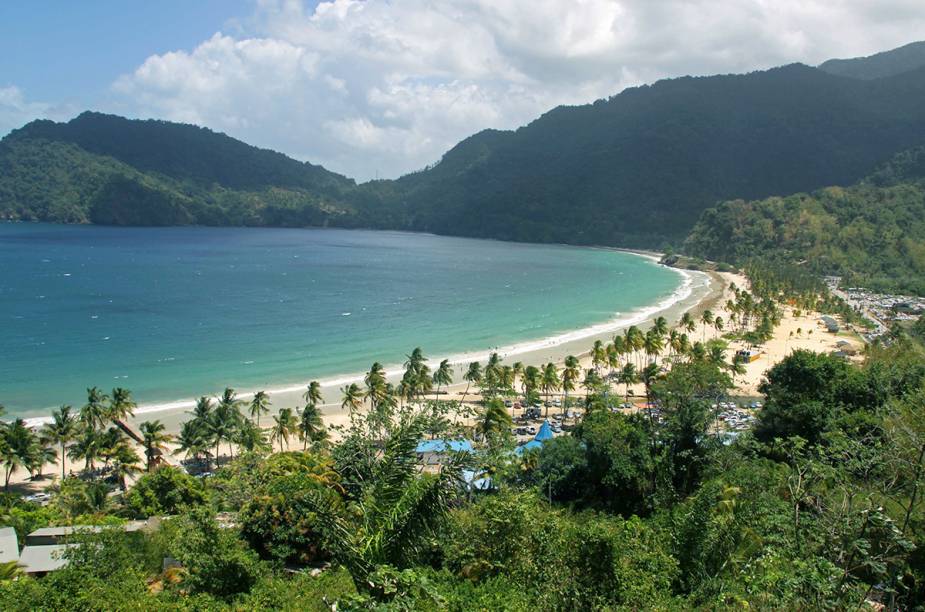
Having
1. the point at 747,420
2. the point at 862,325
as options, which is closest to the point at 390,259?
the point at 862,325

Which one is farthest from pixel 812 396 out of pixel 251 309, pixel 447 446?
pixel 251 309

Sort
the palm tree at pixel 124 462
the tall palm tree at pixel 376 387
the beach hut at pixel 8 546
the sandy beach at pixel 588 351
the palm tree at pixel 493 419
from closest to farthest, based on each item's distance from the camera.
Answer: the beach hut at pixel 8 546 < the palm tree at pixel 124 462 < the palm tree at pixel 493 419 < the tall palm tree at pixel 376 387 < the sandy beach at pixel 588 351

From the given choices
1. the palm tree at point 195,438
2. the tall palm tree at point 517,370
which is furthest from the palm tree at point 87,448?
the tall palm tree at point 517,370

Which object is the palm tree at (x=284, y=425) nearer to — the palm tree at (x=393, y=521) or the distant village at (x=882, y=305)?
the palm tree at (x=393, y=521)

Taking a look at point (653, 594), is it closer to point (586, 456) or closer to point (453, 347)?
point (586, 456)

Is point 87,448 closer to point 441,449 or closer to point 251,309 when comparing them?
point 441,449
